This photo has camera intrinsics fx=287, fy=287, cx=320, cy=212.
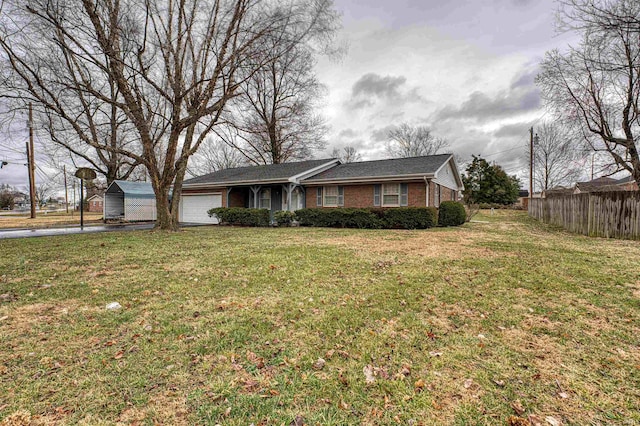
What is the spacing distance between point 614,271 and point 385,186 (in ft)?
35.7

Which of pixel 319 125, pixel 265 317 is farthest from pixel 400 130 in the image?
pixel 265 317

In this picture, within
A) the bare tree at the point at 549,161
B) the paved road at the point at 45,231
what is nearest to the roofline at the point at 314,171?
the paved road at the point at 45,231

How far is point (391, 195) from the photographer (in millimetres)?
15758

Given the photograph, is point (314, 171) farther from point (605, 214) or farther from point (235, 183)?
point (605, 214)

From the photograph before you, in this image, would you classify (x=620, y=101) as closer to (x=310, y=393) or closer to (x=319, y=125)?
(x=319, y=125)

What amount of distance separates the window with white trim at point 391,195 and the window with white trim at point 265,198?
7.38 meters

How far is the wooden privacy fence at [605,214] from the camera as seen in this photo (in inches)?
394

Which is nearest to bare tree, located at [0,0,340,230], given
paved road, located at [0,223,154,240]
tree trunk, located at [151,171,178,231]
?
tree trunk, located at [151,171,178,231]

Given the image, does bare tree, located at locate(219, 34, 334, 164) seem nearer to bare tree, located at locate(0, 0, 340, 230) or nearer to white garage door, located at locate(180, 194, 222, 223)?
white garage door, located at locate(180, 194, 222, 223)

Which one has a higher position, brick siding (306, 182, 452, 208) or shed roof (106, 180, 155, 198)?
shed roof (106, 180, 155, 198)

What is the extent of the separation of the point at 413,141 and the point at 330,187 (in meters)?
30.4

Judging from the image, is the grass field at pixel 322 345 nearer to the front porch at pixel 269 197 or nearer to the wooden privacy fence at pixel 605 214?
the wooden privacy fence at pixel 605 214

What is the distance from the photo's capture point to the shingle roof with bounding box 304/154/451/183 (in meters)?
15.2

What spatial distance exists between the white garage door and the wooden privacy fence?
19.4 meters
